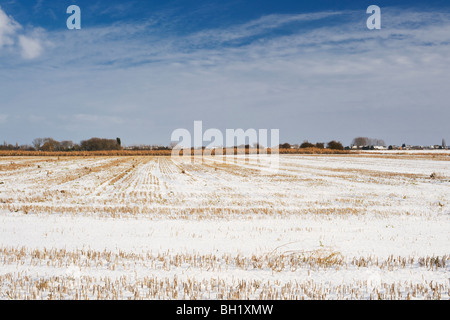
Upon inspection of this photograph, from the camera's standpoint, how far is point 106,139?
139 meters

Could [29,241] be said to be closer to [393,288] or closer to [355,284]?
[355,284]

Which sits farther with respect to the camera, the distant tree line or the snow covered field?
the distant tree line

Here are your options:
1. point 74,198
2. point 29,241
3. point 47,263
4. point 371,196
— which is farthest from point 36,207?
point 371,196

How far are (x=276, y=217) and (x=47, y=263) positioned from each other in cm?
882

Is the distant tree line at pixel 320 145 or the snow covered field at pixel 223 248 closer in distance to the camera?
the snow covered field at pixel 223 248

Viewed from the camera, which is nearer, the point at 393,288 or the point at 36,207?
the point at 393,288

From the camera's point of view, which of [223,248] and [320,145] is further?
[320,145]

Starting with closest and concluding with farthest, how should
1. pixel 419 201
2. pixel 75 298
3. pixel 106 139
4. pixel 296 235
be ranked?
pixel 75 298, pixel 296 235, pixel 419 201, pixel 106 139

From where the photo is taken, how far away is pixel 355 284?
A: 6.66 m

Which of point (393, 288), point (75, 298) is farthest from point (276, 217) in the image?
point (75, 298)

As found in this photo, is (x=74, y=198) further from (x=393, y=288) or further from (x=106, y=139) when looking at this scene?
(x=106, y=139)

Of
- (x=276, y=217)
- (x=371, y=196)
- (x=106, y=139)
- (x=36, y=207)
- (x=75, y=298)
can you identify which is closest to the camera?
(x=75, y=298)

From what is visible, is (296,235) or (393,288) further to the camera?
(296,235)

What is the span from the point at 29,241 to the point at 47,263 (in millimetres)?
2921
